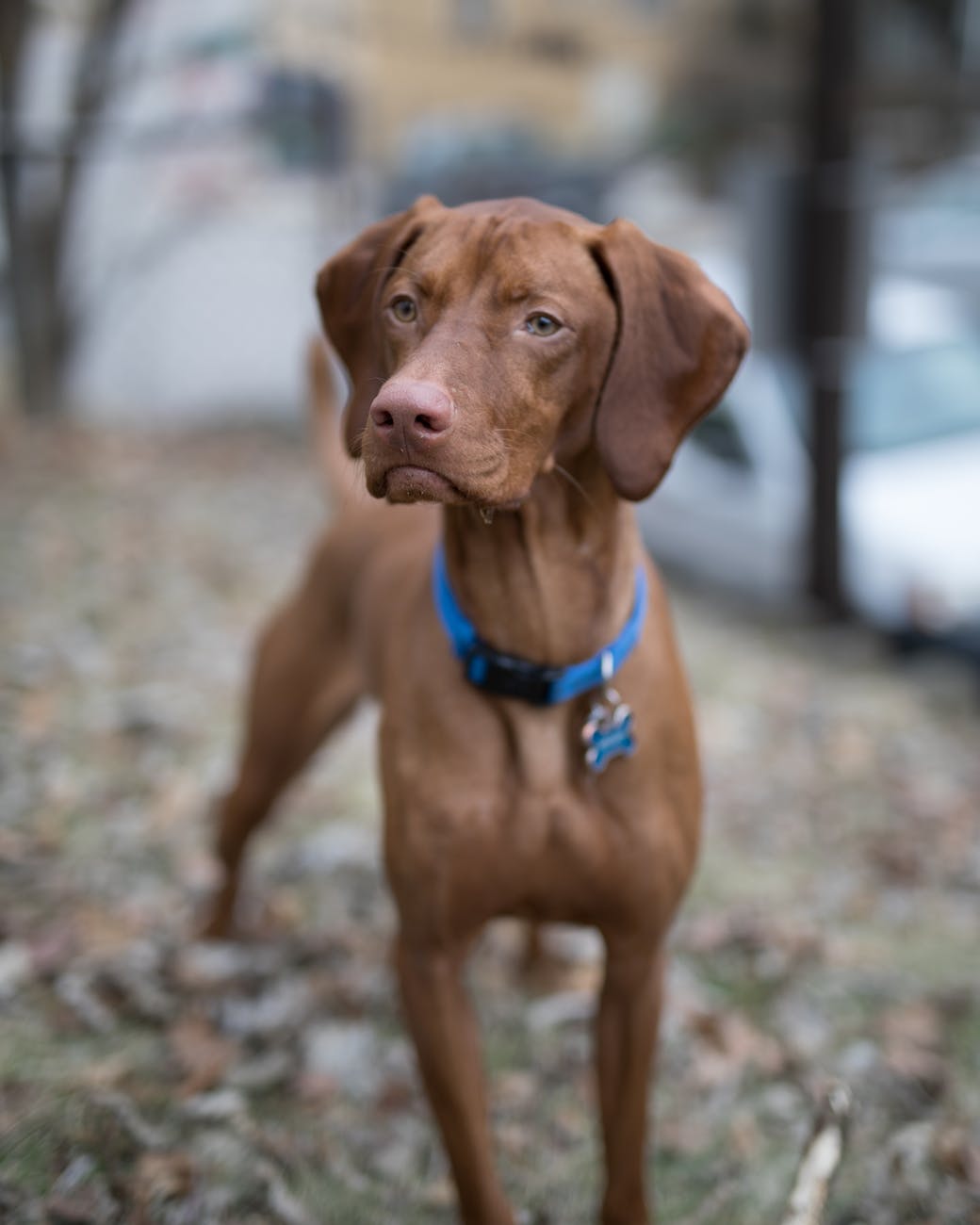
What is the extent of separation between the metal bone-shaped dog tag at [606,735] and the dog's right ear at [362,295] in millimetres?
641

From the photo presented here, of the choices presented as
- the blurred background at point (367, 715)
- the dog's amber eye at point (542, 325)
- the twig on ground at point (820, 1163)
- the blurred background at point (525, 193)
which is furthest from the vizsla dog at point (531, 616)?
the blurred background at point (525, 193)

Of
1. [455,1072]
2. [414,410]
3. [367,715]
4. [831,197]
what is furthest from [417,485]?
[831,197]

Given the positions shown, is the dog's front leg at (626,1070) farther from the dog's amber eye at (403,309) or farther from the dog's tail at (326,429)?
the dog's tail at (326,429)

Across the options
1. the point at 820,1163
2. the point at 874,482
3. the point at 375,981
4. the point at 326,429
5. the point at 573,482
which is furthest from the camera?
the point at 874,482

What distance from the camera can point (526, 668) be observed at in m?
2.11

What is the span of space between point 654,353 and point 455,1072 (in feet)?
4.33

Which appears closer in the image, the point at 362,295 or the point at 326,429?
the point at 362,295

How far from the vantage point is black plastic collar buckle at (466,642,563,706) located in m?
2.10

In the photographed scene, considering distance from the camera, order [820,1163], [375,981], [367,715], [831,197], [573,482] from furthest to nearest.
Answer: [831,197] < [367,715] < [375,981] < [820,1163] < [573,482]

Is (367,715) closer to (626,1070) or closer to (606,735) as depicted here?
(626,1070)

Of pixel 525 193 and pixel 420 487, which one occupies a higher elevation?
pixel 420 487

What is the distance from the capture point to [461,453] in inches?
69.2

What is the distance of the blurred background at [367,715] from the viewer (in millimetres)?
2764

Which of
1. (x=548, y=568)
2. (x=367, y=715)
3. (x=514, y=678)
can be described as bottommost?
(x=367, y=715)
